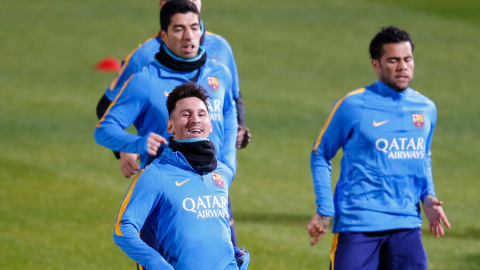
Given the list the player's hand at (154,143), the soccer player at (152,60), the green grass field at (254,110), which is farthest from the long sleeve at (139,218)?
the green grass field at (254,110)

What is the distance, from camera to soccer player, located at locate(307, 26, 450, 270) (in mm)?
7434

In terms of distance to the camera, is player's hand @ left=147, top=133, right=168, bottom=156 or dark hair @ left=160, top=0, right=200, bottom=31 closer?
player's hand @ left=147, top=133, right=168, bottom=156

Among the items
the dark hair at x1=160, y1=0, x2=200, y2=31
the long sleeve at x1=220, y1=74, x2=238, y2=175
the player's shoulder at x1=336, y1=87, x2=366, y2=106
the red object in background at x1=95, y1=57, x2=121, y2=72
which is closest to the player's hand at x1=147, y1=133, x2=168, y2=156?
the long sleeve at x1=220, y1=74, x2=238, y2=175

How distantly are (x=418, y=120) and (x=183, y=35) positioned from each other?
6.37ft

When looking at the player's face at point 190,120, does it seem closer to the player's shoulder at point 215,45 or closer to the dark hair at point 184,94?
the dark hair at point 184,94

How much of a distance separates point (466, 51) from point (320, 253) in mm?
19137

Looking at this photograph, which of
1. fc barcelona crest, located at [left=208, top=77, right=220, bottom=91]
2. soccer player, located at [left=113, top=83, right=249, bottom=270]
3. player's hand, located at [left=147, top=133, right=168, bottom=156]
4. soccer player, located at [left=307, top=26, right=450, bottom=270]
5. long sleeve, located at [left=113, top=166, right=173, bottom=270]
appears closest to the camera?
long sleeve, located at [left=113, top=166, right=173, bottom=270]

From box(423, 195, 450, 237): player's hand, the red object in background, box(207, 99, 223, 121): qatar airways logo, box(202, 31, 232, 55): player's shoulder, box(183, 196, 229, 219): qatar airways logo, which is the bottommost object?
the red object in background

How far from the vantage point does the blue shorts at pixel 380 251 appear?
7.37 meters

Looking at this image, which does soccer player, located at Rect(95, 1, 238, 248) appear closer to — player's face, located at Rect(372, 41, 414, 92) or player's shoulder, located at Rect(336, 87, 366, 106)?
player's shoulder, located at Rect(336, 87, 366, 106)

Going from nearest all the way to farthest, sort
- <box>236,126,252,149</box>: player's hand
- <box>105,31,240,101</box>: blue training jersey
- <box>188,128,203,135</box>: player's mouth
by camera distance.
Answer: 1. <box>188,128,203,135</box>: player's mouth
2. <box>105,31,240,101</box>: blue training jersey
3. <box>236,126,252,149</box>: player's hand

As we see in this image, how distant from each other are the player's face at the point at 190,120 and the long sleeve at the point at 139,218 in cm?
30

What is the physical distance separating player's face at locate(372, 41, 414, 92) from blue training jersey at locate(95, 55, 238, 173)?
1296 millimetres

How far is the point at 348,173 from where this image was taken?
760 centimetres
